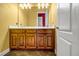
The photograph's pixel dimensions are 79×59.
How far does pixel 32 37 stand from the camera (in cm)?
260

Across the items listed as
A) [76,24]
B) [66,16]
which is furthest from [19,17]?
[76,24]

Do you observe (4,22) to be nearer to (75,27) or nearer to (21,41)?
(21,41)

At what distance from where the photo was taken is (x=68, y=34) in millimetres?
1002

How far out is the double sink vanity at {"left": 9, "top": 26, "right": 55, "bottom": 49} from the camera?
246cm

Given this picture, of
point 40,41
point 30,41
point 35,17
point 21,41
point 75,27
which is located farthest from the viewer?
point 30,41

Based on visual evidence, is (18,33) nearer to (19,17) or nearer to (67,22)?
(19,17)

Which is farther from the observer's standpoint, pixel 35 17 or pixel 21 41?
pixel 21 41

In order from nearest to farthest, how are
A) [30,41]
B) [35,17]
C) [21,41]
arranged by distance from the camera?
[35,17] → [21,41] → [30,41]

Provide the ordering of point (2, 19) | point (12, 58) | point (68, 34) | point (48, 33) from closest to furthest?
point (12, 58)
point (68, 34)
point (2, 19)
point (48, 33)

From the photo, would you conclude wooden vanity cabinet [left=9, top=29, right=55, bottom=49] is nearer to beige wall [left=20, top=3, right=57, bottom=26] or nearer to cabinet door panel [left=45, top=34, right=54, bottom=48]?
cabinet door panel [left=45, top=34, right=54, bottom=48]

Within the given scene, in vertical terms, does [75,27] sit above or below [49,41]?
above

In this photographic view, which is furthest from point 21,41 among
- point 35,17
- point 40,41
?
point 35,17

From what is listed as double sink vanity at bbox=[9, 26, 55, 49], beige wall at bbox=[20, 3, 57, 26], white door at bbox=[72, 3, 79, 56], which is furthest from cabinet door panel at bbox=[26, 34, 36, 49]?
white door at bbox=[72, 3, 79, 56]

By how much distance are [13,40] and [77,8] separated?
167 centimetres
